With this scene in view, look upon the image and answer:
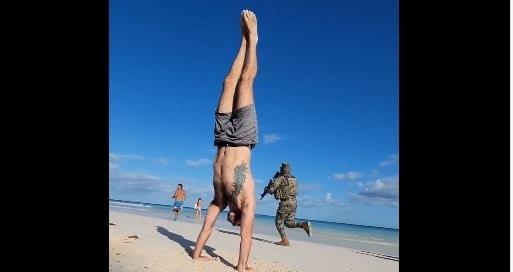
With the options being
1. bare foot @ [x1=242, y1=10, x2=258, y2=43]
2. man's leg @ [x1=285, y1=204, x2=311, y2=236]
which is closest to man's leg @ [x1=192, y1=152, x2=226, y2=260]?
bare foot @ [x1=242, y1=10, x2=258, y2=43]

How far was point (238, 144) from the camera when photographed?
2.91m

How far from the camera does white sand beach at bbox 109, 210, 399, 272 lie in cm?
289

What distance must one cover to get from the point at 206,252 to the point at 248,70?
1.25 metres

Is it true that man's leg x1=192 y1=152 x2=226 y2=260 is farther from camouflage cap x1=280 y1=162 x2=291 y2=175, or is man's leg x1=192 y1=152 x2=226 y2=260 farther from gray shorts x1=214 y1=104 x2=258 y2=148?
camouflage cap x1=280 y1=162 x2=291 y2=175

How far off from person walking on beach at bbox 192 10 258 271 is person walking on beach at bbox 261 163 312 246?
7.08 feet

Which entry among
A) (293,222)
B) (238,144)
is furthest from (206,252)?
(293,222)

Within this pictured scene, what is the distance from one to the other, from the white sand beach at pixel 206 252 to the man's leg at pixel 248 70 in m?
0.99

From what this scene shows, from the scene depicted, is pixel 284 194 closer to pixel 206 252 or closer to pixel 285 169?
pixel 285 169

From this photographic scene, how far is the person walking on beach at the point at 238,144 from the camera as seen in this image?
286 centimetres

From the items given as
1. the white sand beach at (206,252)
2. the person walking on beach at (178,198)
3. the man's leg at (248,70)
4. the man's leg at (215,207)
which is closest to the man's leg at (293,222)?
the white sand beach at (206,252)

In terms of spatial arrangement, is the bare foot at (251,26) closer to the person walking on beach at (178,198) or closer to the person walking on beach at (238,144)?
the person walking on beach at (238,144)
